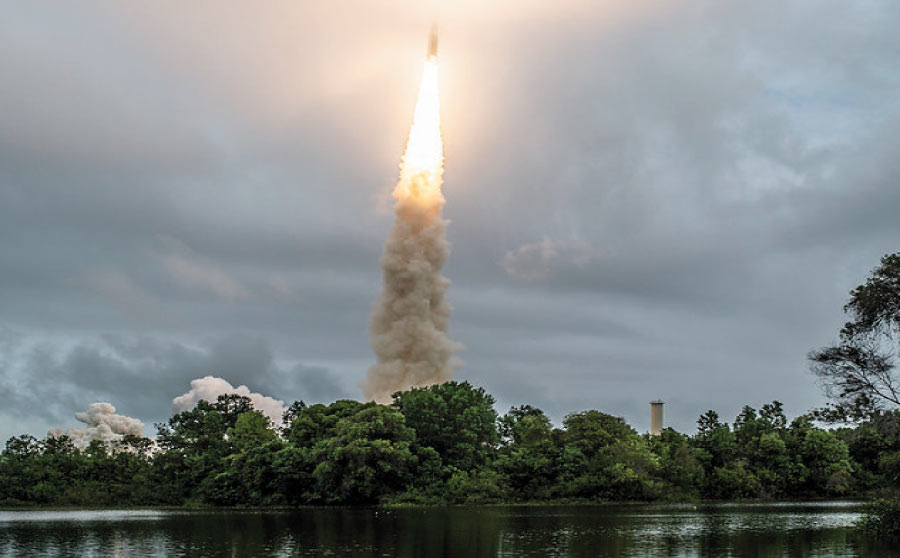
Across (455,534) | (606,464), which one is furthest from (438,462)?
(455,534)

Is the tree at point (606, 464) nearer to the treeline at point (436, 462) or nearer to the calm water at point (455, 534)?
the treeline at point (436, 462)

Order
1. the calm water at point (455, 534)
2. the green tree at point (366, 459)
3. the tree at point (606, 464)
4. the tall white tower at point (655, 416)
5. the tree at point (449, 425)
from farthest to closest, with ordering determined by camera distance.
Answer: the tall white tower at point (655, 416) < the tree at point (449, 425) < the tree at point (606, 464) < the green tree at point (366, 459) < the calm water at point (455, 534)

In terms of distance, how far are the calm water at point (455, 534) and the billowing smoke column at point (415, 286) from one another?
106ft

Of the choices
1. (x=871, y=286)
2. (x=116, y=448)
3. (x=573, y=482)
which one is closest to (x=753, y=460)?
(x=573, y=482)

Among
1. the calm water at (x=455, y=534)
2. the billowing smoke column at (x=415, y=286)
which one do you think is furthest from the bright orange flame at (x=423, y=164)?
the calm water at (x=455, y=534)

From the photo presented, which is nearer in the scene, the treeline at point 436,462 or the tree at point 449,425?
the treeline at point 436,462

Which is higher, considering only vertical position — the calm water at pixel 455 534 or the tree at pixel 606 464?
the tree at pixel 606 464

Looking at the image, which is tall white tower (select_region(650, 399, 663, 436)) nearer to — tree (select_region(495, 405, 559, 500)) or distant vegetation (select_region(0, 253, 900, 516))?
distant vegetation (select_region(0, 253, 900, 516))

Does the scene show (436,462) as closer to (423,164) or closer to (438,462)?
(438,462)

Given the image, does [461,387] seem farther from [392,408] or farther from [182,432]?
[182,432]

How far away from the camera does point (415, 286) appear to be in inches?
4213

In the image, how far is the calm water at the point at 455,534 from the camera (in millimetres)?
43219

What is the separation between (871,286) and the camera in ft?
147

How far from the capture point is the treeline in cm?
9150
